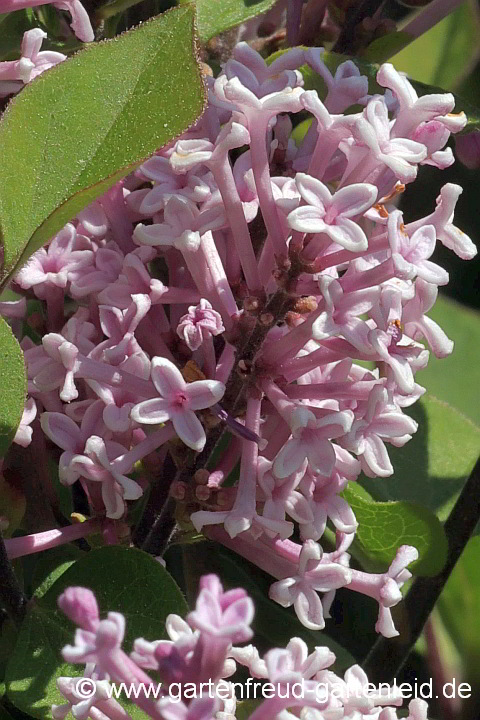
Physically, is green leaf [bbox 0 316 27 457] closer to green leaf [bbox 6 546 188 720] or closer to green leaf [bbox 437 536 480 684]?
green leaf [bbox 6 546 188 720]

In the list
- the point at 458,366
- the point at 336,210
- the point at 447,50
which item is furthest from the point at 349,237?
the point at 458,366

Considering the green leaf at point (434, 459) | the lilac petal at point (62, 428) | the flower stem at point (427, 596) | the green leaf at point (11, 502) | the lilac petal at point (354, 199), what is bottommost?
the green leaf at point (434, 459)

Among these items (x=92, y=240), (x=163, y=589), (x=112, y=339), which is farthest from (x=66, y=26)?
(x=163, y=589)

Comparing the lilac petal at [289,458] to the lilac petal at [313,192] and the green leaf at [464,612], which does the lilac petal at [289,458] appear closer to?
the lilac petal at [313,192]

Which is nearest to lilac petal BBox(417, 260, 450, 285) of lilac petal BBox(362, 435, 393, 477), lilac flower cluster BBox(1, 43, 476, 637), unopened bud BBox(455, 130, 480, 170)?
lilac flower cluster BBox(1, 43, 476, 637)

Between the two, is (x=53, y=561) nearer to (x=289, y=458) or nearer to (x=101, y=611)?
(x=101, y=611)

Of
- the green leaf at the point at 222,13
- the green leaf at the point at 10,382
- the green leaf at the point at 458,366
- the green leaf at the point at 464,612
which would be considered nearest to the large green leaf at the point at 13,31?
the green leaf at the point at 222,13

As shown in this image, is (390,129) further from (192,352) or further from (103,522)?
(103,522)
